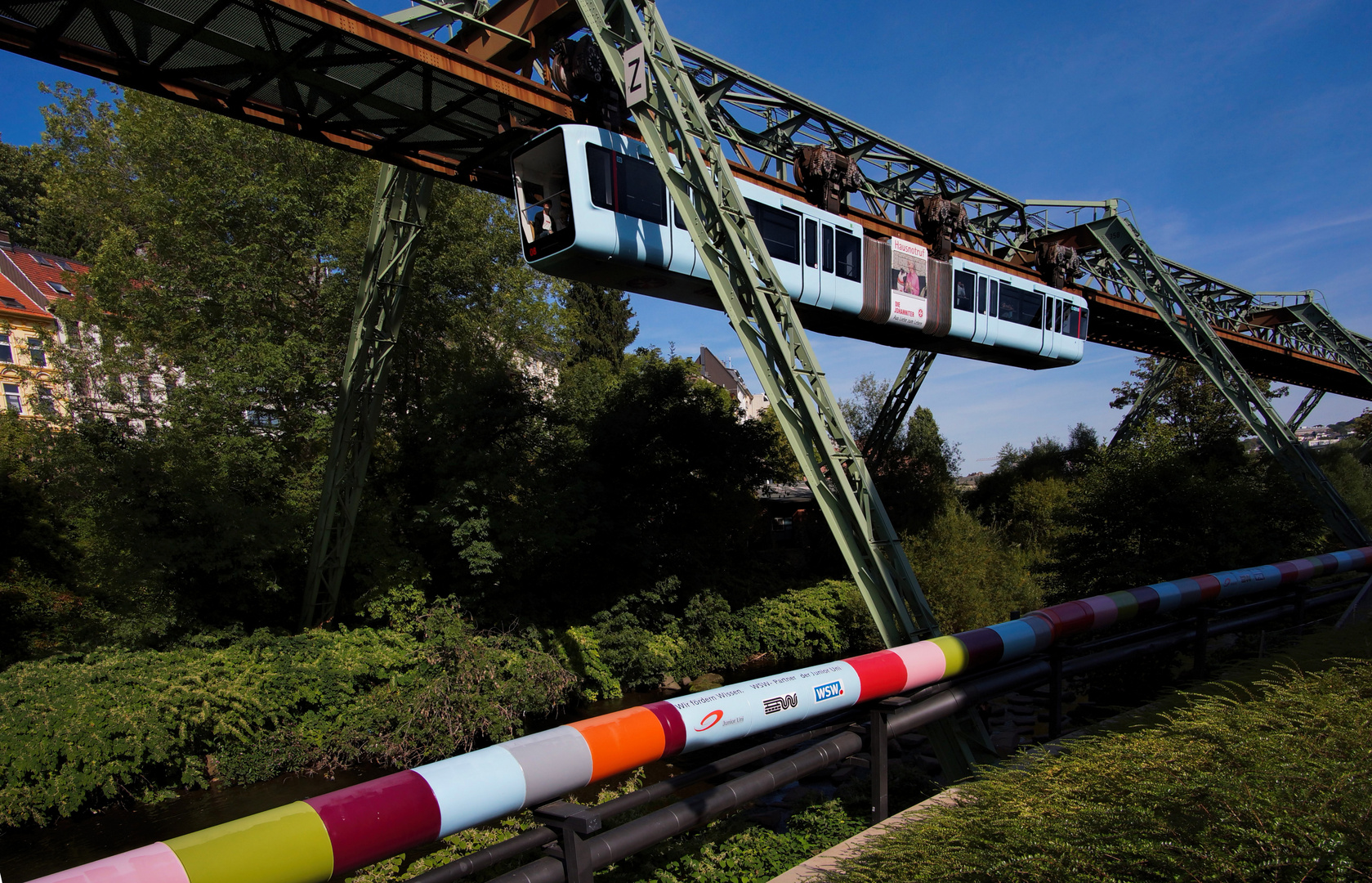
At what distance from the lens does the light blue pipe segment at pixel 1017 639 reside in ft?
17.7

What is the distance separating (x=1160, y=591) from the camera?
23.2 feet

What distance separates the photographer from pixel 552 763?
121 inches

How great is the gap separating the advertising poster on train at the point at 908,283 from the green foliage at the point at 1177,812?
1114cm

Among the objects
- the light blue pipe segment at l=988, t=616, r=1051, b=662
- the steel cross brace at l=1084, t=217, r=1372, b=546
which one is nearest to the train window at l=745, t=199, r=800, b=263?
the light blue pipe segment at l=988, t=616, r=1051, b=662

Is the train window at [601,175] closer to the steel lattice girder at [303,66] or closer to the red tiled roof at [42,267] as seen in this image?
the steel lattice girder at [303,66]

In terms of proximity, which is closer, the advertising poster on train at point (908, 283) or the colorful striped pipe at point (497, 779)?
the colorful striped pipe at point (497, 779)

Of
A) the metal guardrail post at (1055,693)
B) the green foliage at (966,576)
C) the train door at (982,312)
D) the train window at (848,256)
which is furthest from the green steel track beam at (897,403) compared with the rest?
the metal guardrail post at (1055,693)

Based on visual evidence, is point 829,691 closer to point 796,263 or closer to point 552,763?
point 552,763

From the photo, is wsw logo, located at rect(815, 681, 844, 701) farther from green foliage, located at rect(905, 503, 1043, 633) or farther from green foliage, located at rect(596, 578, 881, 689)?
green foliage, located at rect(905, 503, 1043, 633)

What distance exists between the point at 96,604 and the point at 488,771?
768 inches

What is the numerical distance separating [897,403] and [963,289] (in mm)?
9323

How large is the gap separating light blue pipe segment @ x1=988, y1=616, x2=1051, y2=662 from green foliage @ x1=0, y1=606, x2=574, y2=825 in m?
12.9

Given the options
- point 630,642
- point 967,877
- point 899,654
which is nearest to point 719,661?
point 630,642

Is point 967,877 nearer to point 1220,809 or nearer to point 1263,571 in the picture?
point 1220,809
